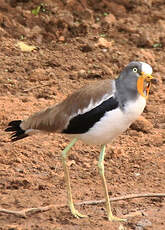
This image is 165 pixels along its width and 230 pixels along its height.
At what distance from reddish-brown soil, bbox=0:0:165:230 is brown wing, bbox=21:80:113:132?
2.18 ft

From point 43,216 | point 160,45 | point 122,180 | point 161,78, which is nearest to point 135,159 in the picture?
point 122,180

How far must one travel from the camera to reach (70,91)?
6734 mm

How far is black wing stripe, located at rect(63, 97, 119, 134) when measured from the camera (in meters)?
3.98

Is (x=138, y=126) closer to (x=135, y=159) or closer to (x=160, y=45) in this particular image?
(x=135, y=159)

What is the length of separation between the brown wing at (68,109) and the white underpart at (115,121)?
17 cm

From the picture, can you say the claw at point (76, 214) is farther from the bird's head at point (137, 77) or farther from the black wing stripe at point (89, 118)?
the bird's head at point (137, 77)

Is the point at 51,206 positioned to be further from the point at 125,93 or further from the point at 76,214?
the point at 125,93

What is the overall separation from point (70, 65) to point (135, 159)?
2194 mm

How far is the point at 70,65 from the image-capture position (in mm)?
7277

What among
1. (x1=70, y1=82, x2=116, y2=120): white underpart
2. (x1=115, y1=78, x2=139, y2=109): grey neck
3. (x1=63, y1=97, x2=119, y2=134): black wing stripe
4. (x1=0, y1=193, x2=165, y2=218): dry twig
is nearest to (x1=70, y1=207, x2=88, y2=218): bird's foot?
(x1=0, y1=193, x2=165, y2=218): dry twig

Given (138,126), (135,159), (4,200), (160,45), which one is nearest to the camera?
(4,200)

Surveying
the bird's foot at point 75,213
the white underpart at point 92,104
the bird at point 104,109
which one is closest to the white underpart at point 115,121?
the bird at point 104,109

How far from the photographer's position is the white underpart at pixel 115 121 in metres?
3.96

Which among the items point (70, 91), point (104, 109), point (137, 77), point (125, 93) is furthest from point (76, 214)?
point (70, 91)
